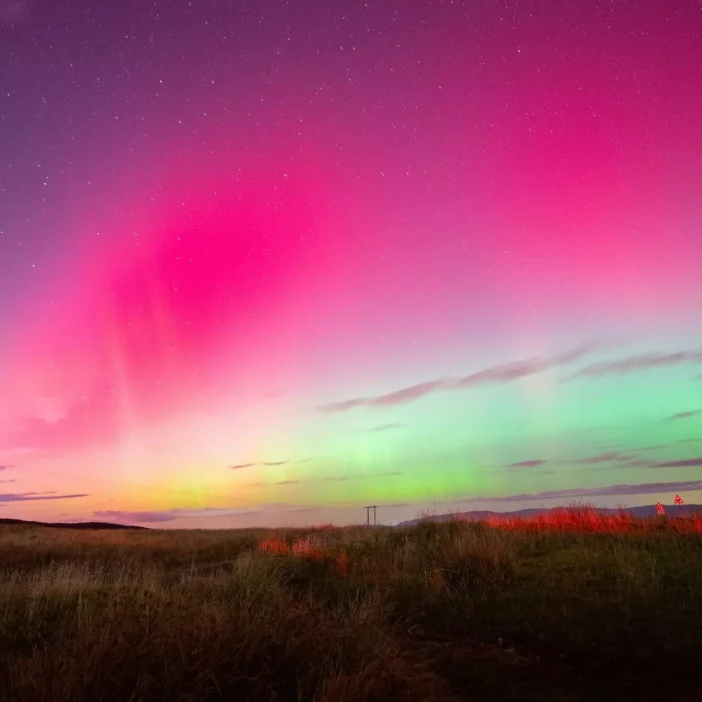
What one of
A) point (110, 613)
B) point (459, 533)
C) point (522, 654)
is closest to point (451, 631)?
point (522, 654)

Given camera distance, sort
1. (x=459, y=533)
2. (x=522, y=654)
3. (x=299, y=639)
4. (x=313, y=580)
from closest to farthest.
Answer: (x=299, y=639), (x=522, y=654), (x=313, y=580), (x=459, y=533)

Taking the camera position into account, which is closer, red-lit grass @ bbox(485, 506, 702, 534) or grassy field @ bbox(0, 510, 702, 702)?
grassy field @ bbox(0, 510, 702, 702)

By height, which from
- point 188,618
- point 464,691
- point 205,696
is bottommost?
point 464,691

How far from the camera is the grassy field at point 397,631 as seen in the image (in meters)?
5.23

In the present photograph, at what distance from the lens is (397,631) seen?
28.8 feet

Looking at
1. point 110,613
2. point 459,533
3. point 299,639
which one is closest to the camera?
point 299,639

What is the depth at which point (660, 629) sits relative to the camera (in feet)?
26.3

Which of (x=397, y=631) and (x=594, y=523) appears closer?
(x=397, y=631)

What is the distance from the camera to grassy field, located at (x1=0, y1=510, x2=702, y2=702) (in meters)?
5.23

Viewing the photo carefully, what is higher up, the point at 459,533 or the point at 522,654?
the point at 459,533

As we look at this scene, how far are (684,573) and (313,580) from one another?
734 cm

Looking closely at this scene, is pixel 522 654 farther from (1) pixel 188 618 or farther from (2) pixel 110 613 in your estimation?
(2) pixel 110 613

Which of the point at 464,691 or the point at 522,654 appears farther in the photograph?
the point at 522,654

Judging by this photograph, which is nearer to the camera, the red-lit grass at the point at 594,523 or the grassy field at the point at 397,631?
the grassy field at the point at 397,631
